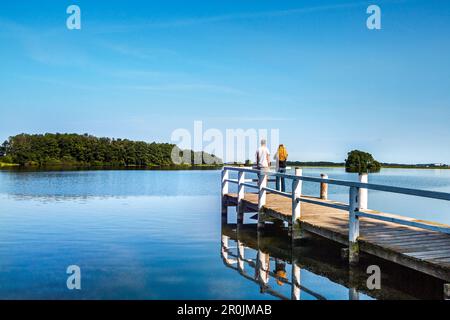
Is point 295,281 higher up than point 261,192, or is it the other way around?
point 261,192

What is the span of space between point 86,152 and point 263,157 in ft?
483

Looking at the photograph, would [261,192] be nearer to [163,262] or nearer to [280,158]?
[280,158]

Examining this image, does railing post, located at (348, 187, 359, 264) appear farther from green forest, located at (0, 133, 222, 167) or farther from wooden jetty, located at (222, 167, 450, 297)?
green forest, located at (0, 133, 222, 167)

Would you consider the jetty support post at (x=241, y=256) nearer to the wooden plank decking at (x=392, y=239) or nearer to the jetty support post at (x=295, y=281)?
the jetty support post at (x=295, y=281)

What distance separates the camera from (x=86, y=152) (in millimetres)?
157375

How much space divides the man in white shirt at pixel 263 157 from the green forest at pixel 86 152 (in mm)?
127182

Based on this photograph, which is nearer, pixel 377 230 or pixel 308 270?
pixel 308 270

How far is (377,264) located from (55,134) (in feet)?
568

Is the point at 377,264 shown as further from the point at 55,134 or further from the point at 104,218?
the point at 55,134

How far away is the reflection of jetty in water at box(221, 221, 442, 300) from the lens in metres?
8.58

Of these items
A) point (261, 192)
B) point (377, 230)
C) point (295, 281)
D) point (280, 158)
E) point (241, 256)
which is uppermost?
point (280, 158)

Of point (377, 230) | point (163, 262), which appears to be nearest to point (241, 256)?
point (163, 262)

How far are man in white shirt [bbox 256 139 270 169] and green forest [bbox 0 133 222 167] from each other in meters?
127
